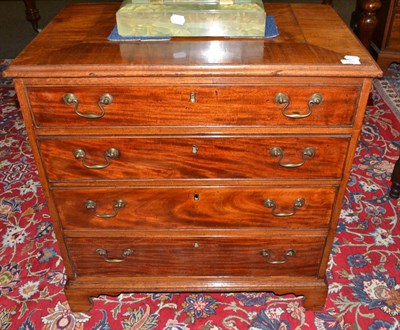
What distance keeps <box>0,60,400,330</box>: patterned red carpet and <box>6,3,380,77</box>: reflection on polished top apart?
41.4 inches

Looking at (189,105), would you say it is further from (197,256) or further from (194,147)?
(197,256)

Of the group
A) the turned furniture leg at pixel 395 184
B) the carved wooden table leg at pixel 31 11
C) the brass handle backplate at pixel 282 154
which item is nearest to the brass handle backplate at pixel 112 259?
the brass handle backplate at pixel 282 154

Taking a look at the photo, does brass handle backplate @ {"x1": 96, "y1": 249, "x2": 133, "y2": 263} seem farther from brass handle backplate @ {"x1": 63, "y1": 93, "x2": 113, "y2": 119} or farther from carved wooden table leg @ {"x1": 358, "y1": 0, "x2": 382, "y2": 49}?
carved wooden table leg @ {"x1": 358, "y1": 0, "x2": 382, "y2": 49}

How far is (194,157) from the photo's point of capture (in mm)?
1427

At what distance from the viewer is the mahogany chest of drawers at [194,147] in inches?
50.2

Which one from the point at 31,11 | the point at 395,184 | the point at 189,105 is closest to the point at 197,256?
the point at 189,105

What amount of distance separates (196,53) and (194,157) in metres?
0.33

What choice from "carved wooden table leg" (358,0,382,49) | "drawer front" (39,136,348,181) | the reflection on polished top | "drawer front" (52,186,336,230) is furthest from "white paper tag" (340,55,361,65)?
"carved wooden table leg" (358,0,382,49)

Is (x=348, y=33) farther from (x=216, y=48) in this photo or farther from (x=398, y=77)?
(x=398, y=77)

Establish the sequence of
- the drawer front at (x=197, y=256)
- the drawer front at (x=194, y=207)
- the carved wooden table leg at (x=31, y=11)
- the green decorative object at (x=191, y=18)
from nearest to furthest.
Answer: the green decorative object at (x=191, y=18), the drawer front at (x=194, y=207), the drawer front at (x=197, y=256), the carved wooden table leg at (x=31, y=11)

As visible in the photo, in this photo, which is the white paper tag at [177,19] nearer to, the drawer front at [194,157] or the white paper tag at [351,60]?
the drawer front at [194,157]

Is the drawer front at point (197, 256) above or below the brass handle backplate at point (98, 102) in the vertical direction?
below

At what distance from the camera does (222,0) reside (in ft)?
4.65

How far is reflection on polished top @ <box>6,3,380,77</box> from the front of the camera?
124 cm
